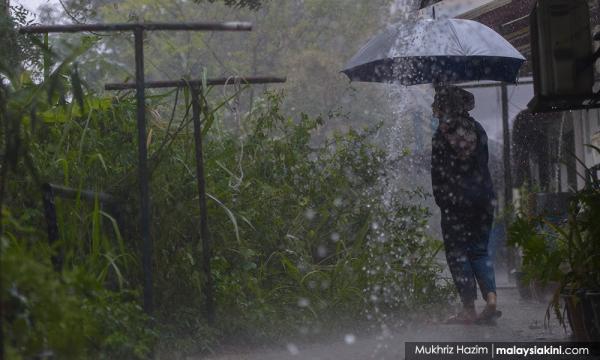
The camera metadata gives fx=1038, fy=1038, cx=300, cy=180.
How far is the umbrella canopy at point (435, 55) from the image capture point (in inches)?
341

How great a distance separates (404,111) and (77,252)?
2269cm

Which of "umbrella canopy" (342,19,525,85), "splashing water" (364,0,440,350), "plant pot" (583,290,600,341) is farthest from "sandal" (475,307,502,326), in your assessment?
"plant pot" (583,290,600,341)

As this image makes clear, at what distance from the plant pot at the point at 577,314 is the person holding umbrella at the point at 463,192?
2.46 meters

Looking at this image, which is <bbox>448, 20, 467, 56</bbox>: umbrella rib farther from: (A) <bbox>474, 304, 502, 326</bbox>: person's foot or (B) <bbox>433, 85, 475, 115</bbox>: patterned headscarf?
(A) <bbox>474, 304, 502, 326</bbox>: person's foot

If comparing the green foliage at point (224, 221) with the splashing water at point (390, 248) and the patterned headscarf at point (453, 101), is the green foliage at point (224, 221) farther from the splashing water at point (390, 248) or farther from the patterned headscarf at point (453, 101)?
the patterned headscarf at point (453, 101)

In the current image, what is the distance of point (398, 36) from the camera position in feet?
29.2

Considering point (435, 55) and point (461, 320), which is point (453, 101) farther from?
point (461, 320)

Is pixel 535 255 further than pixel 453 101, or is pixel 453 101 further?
pixel 453 101

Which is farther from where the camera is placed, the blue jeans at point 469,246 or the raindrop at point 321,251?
the raindrop at point 321,251

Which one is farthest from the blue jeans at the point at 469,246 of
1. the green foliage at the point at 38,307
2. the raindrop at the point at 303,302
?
the green foliage at the point at 38,307

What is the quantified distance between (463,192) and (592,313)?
2897mm

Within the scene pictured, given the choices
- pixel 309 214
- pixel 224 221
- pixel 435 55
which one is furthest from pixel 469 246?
pixel 224 221

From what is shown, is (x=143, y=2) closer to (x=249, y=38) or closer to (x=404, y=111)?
(x=249, y=38)

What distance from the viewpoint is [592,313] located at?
5.21m
